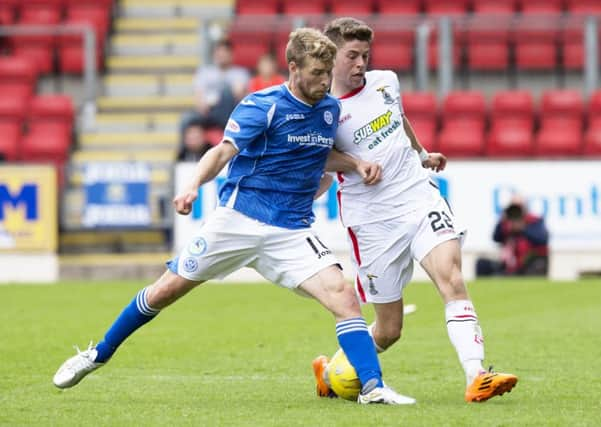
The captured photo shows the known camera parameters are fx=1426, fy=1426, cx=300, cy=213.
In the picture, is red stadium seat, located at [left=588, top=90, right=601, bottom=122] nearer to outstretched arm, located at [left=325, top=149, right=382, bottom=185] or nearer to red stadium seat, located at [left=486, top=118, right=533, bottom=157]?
red stadium seat, located at [left=486, top=118, right=533, bottom=157]

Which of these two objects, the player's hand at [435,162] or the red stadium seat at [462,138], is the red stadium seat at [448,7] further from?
the player's hand at [435,162]

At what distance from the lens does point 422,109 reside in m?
20.5

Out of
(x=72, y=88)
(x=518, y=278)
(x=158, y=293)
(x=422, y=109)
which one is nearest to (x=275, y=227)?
(x=158, y=293)

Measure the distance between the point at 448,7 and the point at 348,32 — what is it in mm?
15677

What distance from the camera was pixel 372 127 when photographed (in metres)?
7.96

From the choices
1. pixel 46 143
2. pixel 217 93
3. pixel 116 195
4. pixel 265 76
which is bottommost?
pixel 116 195

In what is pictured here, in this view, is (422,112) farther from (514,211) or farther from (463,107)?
(514,211)

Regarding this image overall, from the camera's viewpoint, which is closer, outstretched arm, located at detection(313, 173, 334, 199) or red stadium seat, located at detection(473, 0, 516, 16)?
outstretched arm, located at detection(313, 173, 334, 199)

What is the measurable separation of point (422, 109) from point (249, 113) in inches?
526

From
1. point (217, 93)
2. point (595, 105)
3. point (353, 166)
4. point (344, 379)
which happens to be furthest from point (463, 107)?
point (344, 379)

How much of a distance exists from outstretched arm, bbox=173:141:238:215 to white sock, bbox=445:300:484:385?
148cm

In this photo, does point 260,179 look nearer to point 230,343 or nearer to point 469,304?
point 469,304

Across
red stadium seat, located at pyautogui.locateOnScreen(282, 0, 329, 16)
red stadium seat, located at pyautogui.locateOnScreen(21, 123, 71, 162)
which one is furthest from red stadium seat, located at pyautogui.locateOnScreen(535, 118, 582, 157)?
red stadium seat, located at pyautogui.locateOnScreen(21, 123, 71, 162)

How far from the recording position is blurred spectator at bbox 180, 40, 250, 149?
63.9ft
